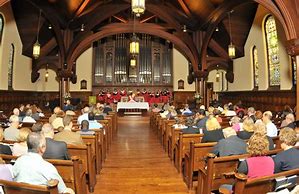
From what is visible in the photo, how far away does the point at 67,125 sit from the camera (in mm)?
4984

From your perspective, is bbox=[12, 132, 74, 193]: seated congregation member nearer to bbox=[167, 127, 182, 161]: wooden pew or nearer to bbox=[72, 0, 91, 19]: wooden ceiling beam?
bbox=[167, 127, 182, 161]: wooden pew

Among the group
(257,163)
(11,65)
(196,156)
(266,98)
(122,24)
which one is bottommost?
(196,156)

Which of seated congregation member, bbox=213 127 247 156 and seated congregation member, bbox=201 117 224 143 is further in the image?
seated congregation member, bbox=201 117 224 143

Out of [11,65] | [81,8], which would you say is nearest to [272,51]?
[81,8]

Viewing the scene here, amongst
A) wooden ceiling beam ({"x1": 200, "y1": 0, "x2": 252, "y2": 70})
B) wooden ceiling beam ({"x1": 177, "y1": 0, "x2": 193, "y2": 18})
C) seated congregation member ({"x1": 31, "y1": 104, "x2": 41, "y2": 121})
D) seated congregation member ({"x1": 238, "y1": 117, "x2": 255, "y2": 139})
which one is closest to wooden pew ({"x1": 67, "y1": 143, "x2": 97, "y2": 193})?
seated congregation member ({"x1": 238, "y1": 117, "x2": 255, "y2": 139})

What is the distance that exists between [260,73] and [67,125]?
38.2 feet

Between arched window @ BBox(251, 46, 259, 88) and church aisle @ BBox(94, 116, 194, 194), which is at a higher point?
arched window @ BBox(251, 46, 259, 88)

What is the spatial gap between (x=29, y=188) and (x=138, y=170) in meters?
3.70

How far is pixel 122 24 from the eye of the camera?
16688mm

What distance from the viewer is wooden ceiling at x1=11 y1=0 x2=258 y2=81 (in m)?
13.6

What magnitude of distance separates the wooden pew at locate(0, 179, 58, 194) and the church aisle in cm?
241

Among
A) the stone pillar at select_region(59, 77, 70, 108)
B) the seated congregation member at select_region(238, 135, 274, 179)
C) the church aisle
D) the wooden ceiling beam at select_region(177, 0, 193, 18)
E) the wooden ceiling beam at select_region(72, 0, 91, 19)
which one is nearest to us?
the seated congregation member at select_region(238, 135, 274, 179)

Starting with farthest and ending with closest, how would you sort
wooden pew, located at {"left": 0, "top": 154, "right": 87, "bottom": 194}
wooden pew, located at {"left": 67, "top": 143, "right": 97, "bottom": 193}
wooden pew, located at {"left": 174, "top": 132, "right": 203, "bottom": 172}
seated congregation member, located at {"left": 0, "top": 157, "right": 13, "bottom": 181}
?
wooden pew, located at {"left": 174, "top": 132, "right": 203, "bottom": 172}
wooden pew, located at {"left": 67, "top": 143, "right": 97, "bottom": 193}
wooden pew, located at {"left": 0, "top": 154, "right": 87, "bottom": 194}
seated congregation member, located at {"left": 0, "top": 157, "right": 13, "bottom": 181}

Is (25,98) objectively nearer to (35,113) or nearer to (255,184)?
(35,113)
